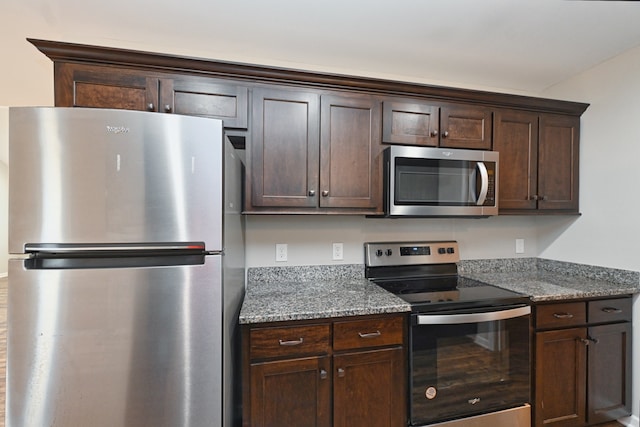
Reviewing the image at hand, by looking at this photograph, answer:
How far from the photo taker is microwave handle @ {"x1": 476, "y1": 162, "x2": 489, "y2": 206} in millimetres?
1906

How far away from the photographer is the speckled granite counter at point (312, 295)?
4.91ft

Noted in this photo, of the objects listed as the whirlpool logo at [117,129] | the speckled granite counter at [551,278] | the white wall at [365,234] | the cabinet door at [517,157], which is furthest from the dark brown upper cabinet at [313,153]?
the speckled granite counter at [551,278]

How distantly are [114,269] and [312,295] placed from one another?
40.4 inches

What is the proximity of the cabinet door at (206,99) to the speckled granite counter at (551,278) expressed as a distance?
2.03 metres

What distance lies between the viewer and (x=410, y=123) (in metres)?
1.93

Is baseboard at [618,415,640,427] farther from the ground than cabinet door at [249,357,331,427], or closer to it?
closer to it

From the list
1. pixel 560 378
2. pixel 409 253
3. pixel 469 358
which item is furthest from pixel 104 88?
pixel 560 378

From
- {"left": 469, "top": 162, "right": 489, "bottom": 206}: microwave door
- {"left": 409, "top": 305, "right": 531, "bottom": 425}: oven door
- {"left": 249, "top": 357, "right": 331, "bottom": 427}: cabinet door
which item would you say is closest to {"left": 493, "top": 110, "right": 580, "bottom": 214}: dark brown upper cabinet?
{"left": 469, "top": 162, "right": 489, "bottom": 206}: microwave door

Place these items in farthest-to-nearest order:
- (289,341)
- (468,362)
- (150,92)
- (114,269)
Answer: (468,362) < (150,92) < (289,341) < (114,269)

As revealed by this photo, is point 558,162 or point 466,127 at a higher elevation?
point 466,127

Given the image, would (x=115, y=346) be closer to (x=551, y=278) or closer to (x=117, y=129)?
(x=117, y=129)

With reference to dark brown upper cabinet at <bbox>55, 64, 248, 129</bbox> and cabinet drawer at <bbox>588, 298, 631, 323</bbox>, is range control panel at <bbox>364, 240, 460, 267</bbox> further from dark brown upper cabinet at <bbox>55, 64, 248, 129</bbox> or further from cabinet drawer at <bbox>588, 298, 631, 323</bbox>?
dark brown upper cabinet at <bbox>55, 64, 248, 129</bbox>

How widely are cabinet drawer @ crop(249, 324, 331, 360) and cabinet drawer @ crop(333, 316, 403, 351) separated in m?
0.06

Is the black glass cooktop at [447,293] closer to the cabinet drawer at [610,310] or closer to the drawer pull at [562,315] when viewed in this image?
the drawer pull at [562,315]
